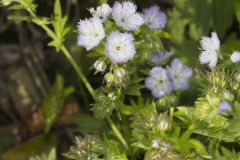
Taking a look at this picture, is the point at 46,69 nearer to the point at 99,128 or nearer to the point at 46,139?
the point at 46,139

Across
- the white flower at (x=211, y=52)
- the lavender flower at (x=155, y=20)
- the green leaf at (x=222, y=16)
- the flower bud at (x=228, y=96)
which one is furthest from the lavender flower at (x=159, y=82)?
the green leaf at (x=222, y=16)

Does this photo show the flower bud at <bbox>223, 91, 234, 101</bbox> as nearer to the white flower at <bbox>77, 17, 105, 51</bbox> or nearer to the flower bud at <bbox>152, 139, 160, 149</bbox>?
the flower bud at <bbox>152, 139, 160, 149</bbox>

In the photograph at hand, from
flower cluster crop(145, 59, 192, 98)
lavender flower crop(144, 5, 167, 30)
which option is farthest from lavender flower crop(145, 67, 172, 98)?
lavender flower crop(144, 5, 167, 30)

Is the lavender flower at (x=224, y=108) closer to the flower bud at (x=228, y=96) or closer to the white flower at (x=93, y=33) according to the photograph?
the flower bud at (x=228, y=96)

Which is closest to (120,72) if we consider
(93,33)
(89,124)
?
(93,33)

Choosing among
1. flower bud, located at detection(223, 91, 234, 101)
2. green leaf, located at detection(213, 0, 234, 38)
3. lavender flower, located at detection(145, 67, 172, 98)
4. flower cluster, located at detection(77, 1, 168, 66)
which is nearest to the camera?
flower bud, located at detection(223, 91, 234, 101)
